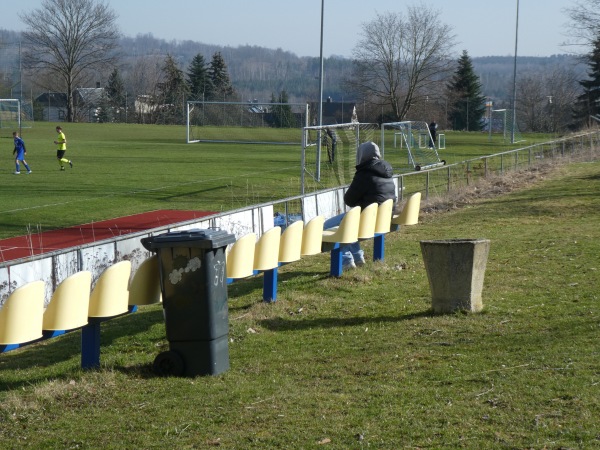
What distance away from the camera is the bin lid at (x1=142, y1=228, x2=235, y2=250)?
322 inches

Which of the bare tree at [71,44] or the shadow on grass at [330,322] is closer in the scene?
the shadow on grass at [330,322]

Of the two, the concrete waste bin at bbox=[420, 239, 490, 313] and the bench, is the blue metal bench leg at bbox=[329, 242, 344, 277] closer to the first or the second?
the concrete waste bin at bbox=[420, 239, 490, 313]

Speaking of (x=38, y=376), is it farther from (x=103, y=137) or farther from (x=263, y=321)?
(x=103, y=137)

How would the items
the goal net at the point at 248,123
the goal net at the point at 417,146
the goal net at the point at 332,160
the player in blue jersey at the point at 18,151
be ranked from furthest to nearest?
1. the goal net at the point at 248,123
2. the goal net at the point at 417,146
3. the player in blue jersey at the point at 18,151
4. the goal net at the point at 332,160

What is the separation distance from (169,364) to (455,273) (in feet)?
11.4

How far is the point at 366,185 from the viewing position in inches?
541

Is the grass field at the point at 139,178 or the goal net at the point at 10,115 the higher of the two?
the goal net at the point at 10,115

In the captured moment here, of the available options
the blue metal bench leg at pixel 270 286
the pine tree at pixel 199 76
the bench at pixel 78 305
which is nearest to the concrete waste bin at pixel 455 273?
the blue metal bench leg at pixel 270 286

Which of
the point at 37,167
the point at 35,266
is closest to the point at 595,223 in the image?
the point at 35,266

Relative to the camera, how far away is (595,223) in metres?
19.6

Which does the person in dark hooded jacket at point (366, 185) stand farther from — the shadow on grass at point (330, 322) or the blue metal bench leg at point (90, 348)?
the blue metal bench leg at point (90, 348)

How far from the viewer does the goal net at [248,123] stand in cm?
5800

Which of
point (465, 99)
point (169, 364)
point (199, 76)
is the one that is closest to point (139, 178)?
point (169, 364)

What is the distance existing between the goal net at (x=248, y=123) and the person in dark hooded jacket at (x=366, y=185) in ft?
139
